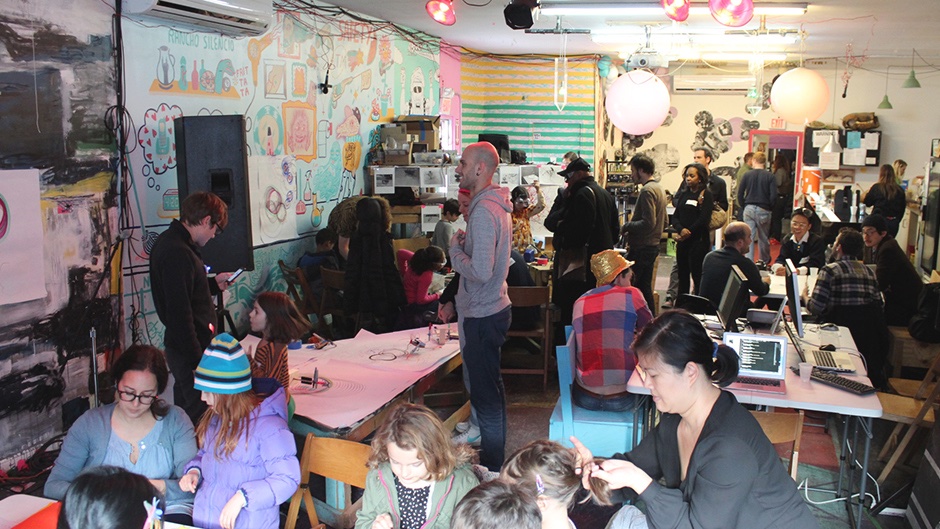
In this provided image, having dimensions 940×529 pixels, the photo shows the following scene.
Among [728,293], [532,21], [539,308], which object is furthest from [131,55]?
[728,293]

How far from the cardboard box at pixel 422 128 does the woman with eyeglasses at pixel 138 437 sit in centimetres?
618

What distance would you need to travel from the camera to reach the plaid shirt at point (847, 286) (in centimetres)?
585

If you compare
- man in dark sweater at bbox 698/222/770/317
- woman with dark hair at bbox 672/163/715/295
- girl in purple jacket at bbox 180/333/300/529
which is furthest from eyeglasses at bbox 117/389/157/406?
woman with dark hair at bbox 672/163/715/295

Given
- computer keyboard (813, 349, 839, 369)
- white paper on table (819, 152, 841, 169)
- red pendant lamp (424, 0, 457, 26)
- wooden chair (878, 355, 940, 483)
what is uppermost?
red pendant lamp (424, 0, 457, 26)

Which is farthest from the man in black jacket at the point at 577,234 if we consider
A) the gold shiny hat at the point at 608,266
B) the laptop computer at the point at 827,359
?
the laptop computer at the point at 827,359

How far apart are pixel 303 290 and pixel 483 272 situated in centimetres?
322

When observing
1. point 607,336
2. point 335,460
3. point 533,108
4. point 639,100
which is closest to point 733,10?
point 639,100

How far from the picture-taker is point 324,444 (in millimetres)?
3229

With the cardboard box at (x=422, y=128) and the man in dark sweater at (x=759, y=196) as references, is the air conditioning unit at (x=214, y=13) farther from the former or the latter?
the man in dark sweater at (x=759, y=196)

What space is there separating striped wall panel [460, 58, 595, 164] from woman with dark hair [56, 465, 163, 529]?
34.8 ft

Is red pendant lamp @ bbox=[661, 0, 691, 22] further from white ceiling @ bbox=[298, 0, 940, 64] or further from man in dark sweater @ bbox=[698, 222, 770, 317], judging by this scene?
man in dark sweater @ bbox=[698, 222, 770, 317]

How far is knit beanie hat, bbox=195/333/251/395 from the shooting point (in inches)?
118

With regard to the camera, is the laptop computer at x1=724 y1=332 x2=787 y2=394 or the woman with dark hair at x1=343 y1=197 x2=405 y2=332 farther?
the woman with dark hair at x1=343 y1=197 x2=405 y2=332

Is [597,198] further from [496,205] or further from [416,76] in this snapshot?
[416,76]
